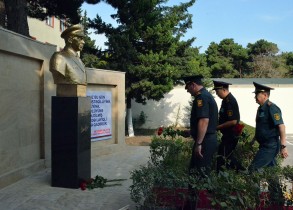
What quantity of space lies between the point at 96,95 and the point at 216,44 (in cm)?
3696

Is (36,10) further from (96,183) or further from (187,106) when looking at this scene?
(187,106)

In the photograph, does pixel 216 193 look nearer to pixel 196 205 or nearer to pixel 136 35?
pixel 196 205

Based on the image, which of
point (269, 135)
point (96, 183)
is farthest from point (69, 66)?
point (269, 135)

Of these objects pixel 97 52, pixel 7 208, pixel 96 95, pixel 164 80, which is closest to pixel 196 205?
pixel 7 208

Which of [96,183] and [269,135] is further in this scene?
[96,183]

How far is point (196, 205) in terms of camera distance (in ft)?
14.1

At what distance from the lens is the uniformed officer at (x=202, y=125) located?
4.57m

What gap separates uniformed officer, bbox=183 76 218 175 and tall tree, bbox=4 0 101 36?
860 cm

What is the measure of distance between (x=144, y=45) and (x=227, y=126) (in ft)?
40.6

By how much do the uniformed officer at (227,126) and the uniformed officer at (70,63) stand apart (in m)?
2.29

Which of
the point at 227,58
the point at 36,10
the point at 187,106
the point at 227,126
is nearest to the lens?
the point at 227,126

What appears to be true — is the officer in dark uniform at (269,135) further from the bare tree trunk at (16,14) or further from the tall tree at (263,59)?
the tall tree at (263,59)

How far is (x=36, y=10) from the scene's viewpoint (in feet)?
45.3

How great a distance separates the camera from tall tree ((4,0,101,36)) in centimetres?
1173
